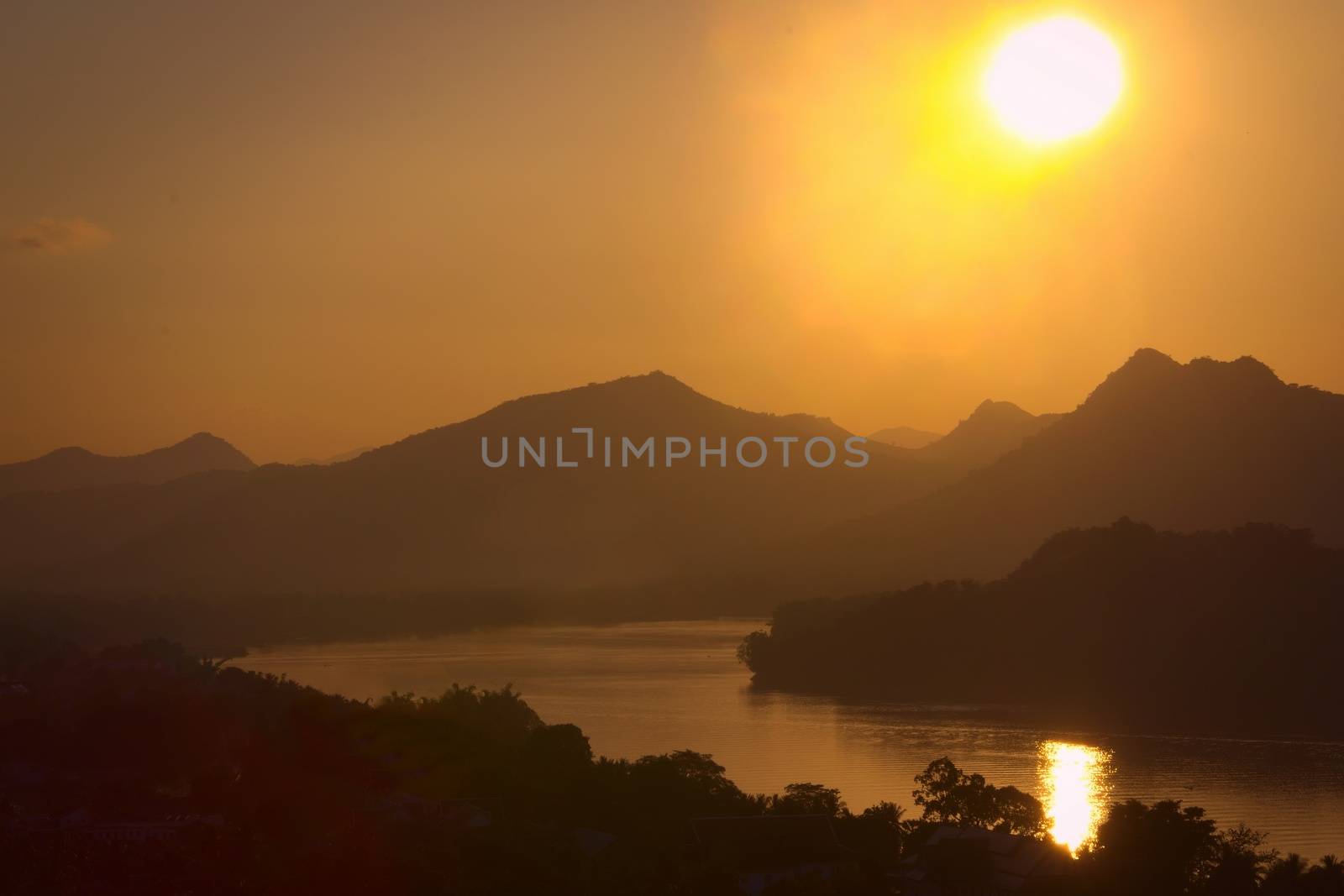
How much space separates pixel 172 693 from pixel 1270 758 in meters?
24.8

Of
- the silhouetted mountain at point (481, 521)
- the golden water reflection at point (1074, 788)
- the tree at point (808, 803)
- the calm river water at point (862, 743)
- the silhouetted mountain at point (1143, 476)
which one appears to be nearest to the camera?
the tree at point (808, 803)

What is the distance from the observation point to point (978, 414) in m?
148

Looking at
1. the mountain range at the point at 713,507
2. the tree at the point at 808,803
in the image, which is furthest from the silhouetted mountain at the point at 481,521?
the tree at the point at 808,803

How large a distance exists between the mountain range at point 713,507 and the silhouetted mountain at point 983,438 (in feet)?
1.20

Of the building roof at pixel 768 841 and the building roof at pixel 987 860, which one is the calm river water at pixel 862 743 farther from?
the building roof at pixel 768 841

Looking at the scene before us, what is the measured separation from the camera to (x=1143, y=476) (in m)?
86.6

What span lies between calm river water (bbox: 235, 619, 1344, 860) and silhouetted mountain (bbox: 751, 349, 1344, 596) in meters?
38.8

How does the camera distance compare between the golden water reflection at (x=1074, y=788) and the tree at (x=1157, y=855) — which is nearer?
the tree at (x=1157, y=855)

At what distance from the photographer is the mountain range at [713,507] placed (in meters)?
84.3

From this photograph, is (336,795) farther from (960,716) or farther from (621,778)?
(960,716)

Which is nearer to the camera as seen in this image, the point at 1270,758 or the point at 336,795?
the point at 336,795

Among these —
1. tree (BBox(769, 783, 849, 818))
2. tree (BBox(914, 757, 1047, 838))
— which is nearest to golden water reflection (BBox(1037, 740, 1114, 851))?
tree (BBox(914, 757, 1047, 838))

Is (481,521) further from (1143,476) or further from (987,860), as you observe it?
(987,860)

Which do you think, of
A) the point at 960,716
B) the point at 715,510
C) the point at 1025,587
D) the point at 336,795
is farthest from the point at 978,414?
the point at 336,795
